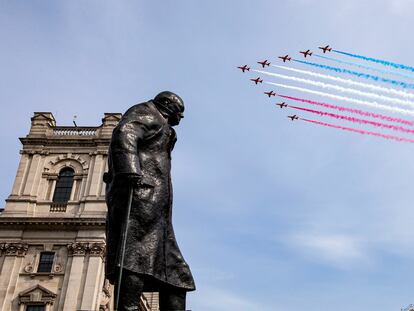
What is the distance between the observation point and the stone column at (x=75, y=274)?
34.3 metres

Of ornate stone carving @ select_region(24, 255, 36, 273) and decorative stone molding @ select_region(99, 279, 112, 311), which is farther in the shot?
ornate stone carving @ select_region(24, 255, 36, 273)

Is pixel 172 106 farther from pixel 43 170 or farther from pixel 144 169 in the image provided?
pixel 43 170

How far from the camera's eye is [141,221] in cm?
557

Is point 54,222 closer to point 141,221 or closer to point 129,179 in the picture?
point 141,221

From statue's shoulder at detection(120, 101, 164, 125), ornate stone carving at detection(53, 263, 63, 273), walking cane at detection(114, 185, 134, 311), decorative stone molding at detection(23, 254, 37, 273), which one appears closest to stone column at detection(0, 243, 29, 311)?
decorative stone molding at detection(23, 254, 37, 273)

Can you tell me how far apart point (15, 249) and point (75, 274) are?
4.43 meters

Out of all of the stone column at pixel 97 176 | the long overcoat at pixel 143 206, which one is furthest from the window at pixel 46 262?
the long overcoat at pixel 143 206

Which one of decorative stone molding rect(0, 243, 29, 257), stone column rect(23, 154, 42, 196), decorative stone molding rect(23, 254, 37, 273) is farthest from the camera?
stone column rect(23, 154, 42, 196)

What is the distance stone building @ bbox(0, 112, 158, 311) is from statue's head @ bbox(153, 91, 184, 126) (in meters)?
27.9

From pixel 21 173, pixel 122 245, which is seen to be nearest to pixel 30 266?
pixel 21 173

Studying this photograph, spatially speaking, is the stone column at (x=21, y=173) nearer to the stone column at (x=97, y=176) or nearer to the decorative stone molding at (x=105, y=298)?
the stone column at (x=97, y=176)

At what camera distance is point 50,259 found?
36562 millimetres

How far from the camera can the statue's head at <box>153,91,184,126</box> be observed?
6.45 meters

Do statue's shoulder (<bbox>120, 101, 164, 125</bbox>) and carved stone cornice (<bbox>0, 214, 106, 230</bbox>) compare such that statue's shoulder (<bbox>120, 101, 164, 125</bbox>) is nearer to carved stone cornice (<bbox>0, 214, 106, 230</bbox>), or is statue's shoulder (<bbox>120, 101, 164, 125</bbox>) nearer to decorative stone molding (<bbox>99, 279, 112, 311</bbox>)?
decorative stone molding (<bbox>99, 279, 112, 311</bbox>)
